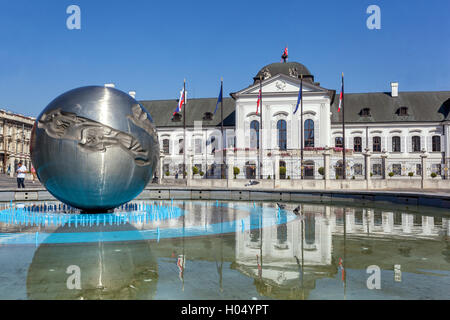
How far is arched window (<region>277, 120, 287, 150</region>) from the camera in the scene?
47.3 m

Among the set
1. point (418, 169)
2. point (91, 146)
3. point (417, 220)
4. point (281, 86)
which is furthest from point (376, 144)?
point (91, 146)

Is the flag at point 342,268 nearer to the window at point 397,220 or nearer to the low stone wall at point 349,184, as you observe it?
the window at point 397,220

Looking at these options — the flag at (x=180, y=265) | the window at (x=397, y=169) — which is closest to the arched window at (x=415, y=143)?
the window at (x=397, y=169)

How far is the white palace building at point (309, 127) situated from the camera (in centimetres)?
4312

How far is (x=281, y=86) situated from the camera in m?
46.3

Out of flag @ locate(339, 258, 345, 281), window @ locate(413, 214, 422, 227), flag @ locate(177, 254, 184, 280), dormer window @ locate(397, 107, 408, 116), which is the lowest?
window @ locate(413, 214, 422, 227)

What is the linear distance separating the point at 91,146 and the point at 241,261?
541cm

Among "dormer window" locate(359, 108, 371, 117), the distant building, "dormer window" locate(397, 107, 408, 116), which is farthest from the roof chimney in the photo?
the distant building

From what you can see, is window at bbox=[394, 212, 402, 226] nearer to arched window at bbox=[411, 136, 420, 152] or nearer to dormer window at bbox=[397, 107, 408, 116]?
arched window at bbox=[411, 136, 420, 152]

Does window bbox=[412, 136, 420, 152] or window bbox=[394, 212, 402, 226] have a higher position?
window bbox=[412, 136, 420, 152]

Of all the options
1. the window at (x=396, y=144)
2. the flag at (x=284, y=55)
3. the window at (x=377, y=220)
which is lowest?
the window at (x=377, y=220)

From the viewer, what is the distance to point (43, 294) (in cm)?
427

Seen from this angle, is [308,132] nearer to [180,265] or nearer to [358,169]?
[358,169]
